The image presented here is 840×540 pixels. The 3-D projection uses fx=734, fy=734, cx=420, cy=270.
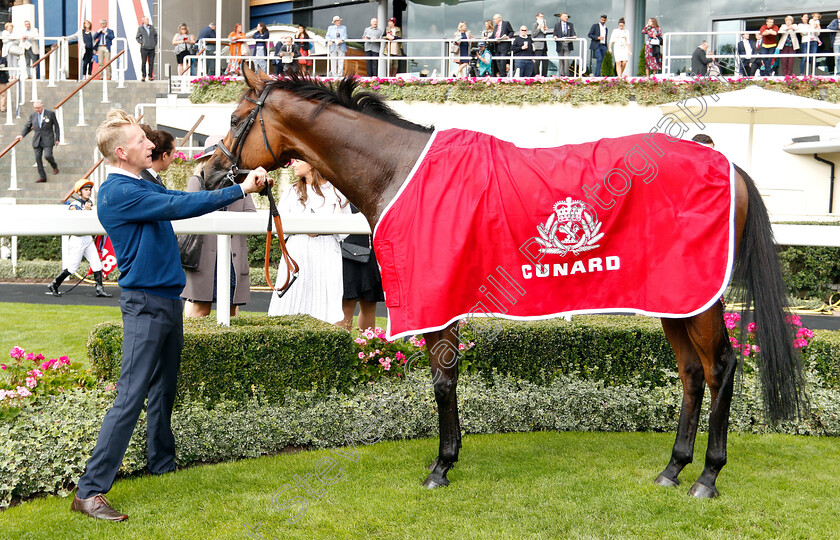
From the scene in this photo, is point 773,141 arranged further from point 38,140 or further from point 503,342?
point 38,140

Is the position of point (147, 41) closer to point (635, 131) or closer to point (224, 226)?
point (635, 131)

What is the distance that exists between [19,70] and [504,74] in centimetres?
1189

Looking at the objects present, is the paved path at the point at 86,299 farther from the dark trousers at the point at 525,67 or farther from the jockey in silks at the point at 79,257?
the dark trousers at the point at 525,67

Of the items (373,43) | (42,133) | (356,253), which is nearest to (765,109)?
(356,253)

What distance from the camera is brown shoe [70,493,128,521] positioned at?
121 inches

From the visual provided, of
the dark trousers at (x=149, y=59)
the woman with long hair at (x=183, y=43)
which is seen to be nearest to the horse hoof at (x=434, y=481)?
the dark trousers at (x=149, y=59)

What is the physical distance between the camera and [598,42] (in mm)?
18141

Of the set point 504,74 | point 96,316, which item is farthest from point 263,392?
point 504,74

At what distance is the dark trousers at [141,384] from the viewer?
314cm

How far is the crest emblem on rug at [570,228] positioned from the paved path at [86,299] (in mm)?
6430

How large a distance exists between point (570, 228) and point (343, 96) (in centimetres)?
134

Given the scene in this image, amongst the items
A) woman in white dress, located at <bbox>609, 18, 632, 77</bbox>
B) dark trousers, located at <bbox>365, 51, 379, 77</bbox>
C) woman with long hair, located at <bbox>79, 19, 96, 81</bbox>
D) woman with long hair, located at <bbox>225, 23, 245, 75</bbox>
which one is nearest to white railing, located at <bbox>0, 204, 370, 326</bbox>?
woman with long hair, located at <bbox>225, 23, 245, 75</bbox>

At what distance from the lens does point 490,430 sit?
4.39 m

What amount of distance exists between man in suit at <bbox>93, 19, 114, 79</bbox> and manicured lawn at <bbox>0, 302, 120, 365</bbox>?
1301 cm
